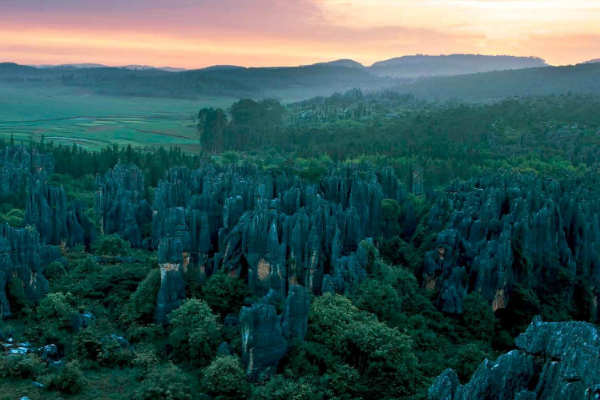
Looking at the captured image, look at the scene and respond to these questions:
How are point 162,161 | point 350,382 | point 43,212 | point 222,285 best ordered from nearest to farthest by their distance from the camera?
point 350,382, point 222,285, point 43,212, point 162,161

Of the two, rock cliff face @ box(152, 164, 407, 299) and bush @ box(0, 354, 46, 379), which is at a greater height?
rock cliff face @ box(152, 164, 407, 299)

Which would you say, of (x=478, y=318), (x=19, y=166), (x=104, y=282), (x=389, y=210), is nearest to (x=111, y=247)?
(x=104, y=282)

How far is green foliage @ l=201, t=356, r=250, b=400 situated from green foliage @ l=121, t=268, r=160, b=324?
8.77 metres

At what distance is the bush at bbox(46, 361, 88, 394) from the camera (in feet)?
88.6

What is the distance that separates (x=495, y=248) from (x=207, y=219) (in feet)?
61.8

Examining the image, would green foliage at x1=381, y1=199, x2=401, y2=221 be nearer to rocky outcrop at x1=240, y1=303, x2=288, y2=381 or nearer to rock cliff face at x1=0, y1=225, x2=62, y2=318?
rocky outcrop at x1=240, y1=303, x2=288, y2=381

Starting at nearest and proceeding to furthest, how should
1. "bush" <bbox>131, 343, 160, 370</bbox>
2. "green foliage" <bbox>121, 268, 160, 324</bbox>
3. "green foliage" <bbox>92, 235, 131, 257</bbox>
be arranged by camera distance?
"bush" <bbox>131, 343, 160, 370</bbox> → "green foliage" <bbox>121, 268, 160, 324</bbox> → "green foliage" <bbox>92, 235, 131, 257</bbox>

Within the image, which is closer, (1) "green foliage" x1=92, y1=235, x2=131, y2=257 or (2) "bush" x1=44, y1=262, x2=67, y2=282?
(2) "bush" x1=44, y1=262, x2=67, y2=282

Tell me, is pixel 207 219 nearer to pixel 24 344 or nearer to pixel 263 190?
pixel 263 190

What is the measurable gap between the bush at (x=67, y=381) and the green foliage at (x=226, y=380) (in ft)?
18.0

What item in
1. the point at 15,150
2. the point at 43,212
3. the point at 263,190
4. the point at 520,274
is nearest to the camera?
the point at 520,274

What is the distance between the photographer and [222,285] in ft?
119

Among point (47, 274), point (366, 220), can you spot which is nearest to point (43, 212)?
point (47, 274)

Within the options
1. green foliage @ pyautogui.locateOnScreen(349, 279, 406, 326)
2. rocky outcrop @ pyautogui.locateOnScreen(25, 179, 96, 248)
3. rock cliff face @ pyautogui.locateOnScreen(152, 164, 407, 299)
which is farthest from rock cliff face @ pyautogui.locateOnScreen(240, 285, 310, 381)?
rocky outcrop @ pyautogui.locateOnScreen(25, 179, 96, 248)
